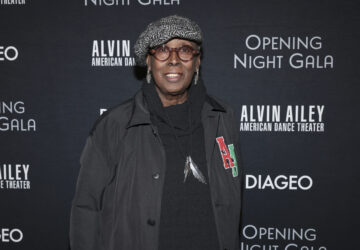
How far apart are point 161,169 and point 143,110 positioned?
0.78 ft

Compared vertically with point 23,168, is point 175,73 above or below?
above

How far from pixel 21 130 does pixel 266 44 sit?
1.41 metres

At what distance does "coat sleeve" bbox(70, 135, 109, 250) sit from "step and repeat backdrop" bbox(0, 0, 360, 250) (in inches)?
22.2

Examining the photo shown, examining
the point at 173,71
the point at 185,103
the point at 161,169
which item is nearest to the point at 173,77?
the point at 173,71

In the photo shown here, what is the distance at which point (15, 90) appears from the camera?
1670 millimetres

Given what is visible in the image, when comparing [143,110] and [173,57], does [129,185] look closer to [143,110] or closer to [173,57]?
[143,110]

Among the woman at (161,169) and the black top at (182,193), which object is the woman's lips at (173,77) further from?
the black top at (182,193)

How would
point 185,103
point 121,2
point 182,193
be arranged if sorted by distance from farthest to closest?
point 121,2 → point 185,103 → point 182,193

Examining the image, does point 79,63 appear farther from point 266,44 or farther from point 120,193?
point 266,44

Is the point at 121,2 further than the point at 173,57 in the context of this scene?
Yes

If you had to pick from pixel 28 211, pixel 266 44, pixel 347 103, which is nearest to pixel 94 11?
pixel 266 44

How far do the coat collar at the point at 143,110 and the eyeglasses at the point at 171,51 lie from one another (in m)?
0.19

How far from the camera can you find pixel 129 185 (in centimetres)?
112

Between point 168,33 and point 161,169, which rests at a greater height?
point 168,33
